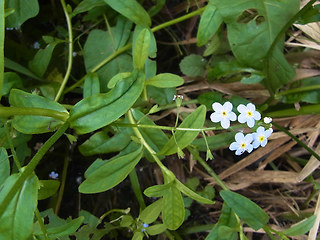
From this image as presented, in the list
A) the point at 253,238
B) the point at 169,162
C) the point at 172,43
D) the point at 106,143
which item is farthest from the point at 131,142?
the point at 253,238

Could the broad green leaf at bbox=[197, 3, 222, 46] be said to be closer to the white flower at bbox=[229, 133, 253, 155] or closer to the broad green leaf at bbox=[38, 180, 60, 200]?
the white flower at bbox=[229, 133, 253, 155]

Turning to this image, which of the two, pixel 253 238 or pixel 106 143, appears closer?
pixel 106 143

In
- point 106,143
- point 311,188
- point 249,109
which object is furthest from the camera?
point 311,188

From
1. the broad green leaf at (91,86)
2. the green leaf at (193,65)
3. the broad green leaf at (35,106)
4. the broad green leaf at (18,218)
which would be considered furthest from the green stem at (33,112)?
the green leaf at (193,65)

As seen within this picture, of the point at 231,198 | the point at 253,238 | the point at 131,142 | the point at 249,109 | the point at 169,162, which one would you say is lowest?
the point at 253,238

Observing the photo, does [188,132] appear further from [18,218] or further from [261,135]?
[18,218]

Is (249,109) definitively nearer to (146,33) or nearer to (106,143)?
(146,33)

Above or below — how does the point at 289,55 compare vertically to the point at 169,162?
above

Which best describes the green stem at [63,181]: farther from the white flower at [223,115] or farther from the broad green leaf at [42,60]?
the white flower at [223,115]
